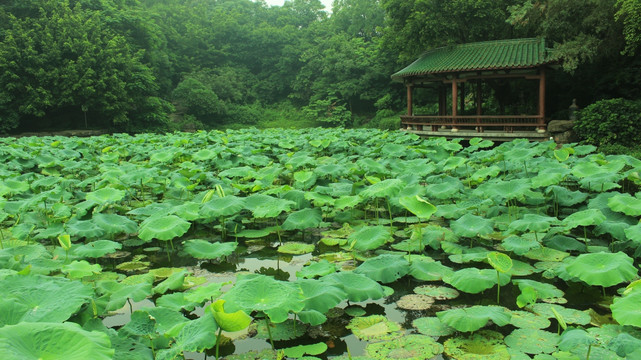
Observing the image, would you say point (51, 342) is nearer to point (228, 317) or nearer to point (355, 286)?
point (228, 317)

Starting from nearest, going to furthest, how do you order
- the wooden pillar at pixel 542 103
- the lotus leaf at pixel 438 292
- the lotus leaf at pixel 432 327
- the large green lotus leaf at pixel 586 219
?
the lotus leaf at pixel 432 327, the lotus leaf at pixel 438 292, the large green lotus leaf at pixel 586 219, the wooden pillar at pixel 542 103

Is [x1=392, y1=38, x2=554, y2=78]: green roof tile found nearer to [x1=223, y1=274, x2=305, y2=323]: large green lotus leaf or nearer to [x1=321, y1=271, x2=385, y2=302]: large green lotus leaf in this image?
[x1=321, y1=271, x2=385, y2=302]: large green lotus leaf

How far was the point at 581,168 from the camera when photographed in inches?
181

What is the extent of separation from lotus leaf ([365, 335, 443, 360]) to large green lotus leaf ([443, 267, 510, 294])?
→ 1.50 ft

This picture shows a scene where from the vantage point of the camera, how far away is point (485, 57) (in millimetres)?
12406

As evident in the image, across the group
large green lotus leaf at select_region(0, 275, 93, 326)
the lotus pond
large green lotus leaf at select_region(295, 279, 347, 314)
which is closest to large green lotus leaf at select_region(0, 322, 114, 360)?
the lotus pond

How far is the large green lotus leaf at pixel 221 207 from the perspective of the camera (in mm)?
3889

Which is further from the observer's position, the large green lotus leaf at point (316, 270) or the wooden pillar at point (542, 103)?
the wooden pillar at point (542, 103)

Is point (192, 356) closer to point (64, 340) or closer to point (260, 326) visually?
point (260, 326)

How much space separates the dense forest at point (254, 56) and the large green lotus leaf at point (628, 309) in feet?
26.2

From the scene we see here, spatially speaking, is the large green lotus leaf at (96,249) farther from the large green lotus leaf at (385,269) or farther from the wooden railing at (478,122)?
the wooden railing at (478,122)

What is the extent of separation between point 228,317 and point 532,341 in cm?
154

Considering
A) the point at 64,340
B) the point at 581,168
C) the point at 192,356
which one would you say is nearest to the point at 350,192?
the point at 581,168

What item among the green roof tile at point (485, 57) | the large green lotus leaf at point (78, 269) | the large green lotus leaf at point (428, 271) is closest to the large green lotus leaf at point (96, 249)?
the large green lotus leaf at point (78, 269)
